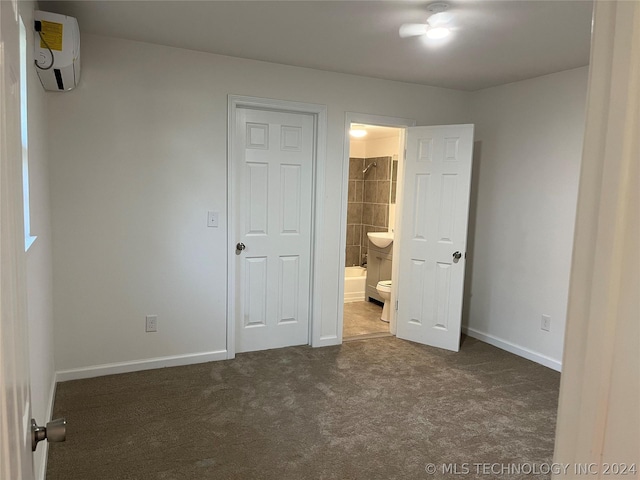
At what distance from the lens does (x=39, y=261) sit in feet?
7.50

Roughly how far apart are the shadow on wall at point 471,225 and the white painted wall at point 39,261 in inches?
137

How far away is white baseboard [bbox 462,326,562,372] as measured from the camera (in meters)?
3.65

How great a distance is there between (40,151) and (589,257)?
2.78 meters

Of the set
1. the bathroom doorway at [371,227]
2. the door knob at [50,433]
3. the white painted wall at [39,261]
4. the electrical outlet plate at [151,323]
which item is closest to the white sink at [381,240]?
the bathroom doorway at [371,227]

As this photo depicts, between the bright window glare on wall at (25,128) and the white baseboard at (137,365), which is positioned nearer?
the bright window glare on wall at (25,128)

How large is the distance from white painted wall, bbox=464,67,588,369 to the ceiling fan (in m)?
1.54

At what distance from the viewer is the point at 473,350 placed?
3.99 metres

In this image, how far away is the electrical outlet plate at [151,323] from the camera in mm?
3330

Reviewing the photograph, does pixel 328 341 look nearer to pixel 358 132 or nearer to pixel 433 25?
pixel 433 25

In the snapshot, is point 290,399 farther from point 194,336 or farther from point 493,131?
point 493,131

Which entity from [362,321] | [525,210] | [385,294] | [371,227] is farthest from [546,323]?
[371,227]

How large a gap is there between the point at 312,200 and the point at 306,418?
1.83 metres

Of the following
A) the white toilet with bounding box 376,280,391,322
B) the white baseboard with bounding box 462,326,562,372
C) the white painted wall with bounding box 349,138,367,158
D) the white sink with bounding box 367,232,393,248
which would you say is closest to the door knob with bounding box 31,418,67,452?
the white baseboard with bounding box 462,326,562,372

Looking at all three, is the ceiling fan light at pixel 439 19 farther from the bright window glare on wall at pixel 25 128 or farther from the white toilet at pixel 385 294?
the white toilet at pixel 385 294
